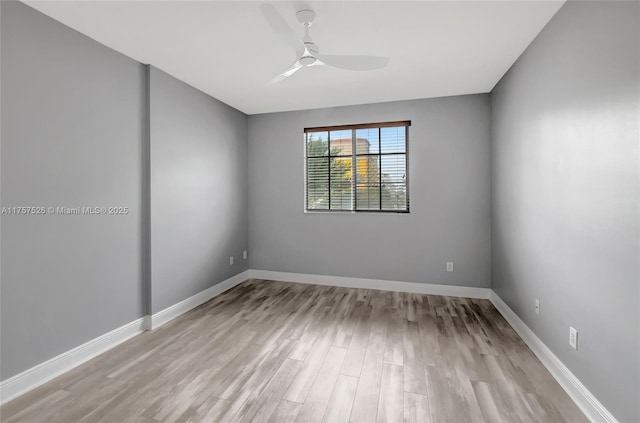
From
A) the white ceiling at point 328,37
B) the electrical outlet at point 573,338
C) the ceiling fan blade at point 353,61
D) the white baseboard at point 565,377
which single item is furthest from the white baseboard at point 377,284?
the ceiling fan blade at point 353,61

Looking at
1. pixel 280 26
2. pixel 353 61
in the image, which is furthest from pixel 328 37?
pixel 280 26

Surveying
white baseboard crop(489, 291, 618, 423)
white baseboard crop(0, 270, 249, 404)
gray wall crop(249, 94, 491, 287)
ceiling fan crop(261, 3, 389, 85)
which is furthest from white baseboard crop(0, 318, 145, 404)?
white baseboard crop(489, 291, 618, 423)

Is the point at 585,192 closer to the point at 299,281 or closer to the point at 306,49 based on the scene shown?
the point at 306,49

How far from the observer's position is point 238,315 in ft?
10.8

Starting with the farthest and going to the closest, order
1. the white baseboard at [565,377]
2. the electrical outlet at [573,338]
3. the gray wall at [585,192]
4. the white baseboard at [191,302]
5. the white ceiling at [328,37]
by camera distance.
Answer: the white baseboard at [191,302]
the white ceiling at [328,37]
the electrical outlet at [573,338]
the white baseboard at [565,377]
the gray wall at [585,192]

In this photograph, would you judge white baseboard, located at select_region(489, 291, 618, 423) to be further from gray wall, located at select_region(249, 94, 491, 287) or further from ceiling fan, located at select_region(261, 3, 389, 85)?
ceiling fan, located at select_region(261, 3, 389, 85)

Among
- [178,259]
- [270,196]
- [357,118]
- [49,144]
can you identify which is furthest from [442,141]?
[49,144]

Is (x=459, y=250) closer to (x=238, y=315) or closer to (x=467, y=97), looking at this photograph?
(x=467, y=97)

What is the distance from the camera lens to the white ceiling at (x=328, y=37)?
200 cm

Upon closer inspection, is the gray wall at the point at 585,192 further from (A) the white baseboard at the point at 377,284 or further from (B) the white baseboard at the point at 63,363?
(B) the white baseboard at the point at 63,363

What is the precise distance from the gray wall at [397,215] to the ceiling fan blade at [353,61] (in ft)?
5.83

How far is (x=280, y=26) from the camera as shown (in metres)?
1.92

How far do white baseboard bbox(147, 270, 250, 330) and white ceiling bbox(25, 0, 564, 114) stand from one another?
8.06 ft

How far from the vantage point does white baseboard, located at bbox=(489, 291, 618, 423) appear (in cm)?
167
